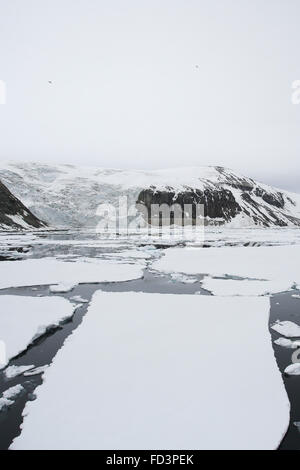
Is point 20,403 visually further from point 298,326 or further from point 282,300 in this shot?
point 282,300

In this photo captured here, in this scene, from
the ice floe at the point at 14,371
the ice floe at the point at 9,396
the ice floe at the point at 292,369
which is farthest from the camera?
the ice floe at the point at 292,369

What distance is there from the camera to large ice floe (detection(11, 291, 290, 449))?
3.69m

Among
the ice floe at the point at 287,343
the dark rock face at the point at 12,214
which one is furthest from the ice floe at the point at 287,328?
the dark rock face at the point at 12,214

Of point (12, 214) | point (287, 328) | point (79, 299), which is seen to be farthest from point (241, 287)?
point (12, 214)

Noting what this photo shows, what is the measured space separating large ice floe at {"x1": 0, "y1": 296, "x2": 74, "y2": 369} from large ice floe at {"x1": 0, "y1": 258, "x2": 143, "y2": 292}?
1.76 metres

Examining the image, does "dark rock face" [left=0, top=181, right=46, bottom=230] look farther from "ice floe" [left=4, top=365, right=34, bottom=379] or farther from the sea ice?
"ice floe" [left=4, top=365, right=34, bottom=379]

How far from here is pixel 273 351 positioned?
6.03m

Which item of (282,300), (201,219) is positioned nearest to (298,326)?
(282,300)

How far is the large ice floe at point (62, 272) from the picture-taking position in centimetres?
1245

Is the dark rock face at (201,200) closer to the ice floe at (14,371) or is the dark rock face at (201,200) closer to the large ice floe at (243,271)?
the large ice floe at (243,271)

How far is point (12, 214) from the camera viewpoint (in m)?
58.7

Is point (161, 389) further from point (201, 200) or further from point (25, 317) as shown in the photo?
point (201, 200)

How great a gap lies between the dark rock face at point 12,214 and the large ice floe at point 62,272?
1617 inches

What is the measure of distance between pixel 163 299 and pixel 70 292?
341cm
